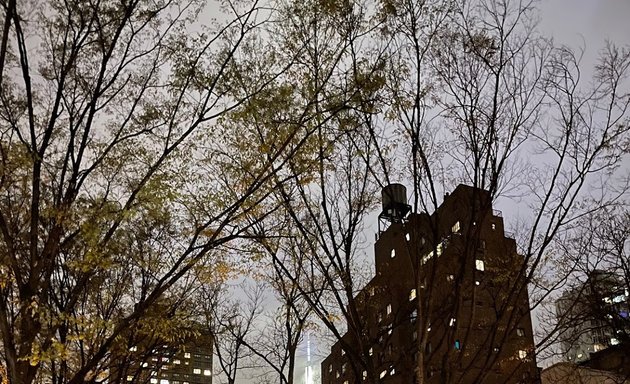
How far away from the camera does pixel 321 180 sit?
10258mm

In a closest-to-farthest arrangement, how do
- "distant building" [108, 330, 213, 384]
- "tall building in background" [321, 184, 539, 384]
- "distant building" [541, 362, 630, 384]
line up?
"tall building in background" [321, 184, 539, 384]
"distant building" [108, 330, 213, 384]
"distant building" [541, 362, 630, 384]

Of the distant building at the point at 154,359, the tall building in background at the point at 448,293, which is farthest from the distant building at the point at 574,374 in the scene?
the distant building at the point at 154,359

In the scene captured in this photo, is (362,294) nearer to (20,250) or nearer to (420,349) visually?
(420,349)

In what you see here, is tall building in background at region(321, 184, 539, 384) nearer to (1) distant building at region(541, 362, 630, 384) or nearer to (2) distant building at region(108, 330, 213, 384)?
(1) distant building at region(541, 362, 630, 384)

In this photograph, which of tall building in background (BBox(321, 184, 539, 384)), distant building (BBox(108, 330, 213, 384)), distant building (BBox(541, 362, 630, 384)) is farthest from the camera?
distant building (BBox(541, 362, 630, 384))

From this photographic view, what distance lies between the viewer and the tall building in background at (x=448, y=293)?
358 inches

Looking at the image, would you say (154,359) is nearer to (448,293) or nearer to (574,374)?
(448,293)

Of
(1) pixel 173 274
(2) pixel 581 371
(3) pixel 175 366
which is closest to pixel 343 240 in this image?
(1) pixel 173 274

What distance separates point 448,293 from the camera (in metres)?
12.0

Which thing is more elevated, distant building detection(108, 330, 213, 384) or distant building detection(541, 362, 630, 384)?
distant building detection(108, 330, 213, 384)

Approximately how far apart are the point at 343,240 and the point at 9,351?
623 cm

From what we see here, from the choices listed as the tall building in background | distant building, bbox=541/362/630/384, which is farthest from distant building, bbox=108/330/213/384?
distant building, bbox=541/362/630/384

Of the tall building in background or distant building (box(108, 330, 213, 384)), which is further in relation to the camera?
distant building (box(108, 330, 213, 384))

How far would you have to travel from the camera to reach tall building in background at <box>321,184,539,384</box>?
909 cm
